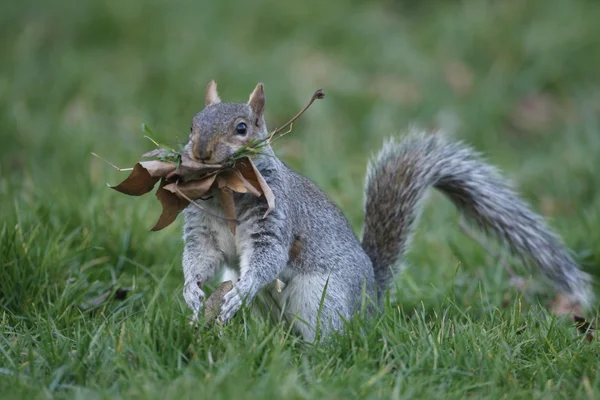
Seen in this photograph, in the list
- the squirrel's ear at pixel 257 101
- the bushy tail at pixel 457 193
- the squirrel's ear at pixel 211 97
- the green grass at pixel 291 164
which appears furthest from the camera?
the bushy tail at pixel 457 193

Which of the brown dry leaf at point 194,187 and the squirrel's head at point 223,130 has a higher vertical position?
the squirrel's head at point 223,130

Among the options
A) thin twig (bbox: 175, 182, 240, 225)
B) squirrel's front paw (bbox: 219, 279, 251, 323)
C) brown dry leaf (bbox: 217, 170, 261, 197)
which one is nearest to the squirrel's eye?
brown dry leaf (bbox: 217, 170, 261, 197)

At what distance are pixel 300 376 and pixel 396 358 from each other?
288 millimetres

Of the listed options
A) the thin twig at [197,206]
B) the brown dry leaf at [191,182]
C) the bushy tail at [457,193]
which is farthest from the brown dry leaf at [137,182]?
the bushy tail at [457,193]

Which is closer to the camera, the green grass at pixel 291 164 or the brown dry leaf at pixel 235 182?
the green grass at pixel 291 164

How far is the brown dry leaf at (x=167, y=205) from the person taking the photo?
102 inches

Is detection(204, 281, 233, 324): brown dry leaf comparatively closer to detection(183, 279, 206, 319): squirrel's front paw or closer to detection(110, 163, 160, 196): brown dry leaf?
detection(183, 279, 206, 319): squirrel's front paw

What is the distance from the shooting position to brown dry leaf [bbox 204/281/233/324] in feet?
8.33

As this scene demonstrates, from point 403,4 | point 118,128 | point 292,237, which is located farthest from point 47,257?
point 403,4

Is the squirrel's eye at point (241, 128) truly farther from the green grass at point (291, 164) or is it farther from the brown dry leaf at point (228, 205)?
the green grass at point (291, 164)

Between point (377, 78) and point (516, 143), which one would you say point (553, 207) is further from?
point (377, 78)

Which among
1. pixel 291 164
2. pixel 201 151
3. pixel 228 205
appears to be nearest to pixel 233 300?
pixel 228 205

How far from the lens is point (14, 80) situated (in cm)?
577

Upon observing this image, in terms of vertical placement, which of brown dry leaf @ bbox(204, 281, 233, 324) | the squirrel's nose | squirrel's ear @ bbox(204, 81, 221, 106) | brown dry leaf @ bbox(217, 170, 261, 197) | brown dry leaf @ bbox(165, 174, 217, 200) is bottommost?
brown dry leaf @ bbox(204, 281, 233, 324)
